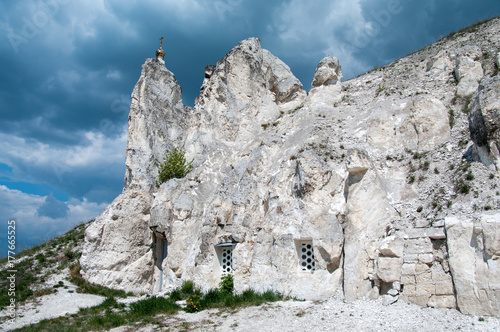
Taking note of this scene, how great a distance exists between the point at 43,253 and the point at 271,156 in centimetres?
1546

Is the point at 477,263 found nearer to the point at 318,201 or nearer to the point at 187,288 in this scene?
the point at 318,201

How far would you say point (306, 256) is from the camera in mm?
13453

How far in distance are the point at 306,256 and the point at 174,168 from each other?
10964mm

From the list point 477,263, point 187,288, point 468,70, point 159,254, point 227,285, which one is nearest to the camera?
point 477,263

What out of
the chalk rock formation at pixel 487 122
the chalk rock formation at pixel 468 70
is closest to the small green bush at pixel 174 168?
the chalk rock formation at pixel 487 122

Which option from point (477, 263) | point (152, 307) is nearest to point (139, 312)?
point (152, 307)

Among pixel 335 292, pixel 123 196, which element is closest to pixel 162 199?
pixel 123 196

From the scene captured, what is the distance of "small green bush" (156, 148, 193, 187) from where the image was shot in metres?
21.5

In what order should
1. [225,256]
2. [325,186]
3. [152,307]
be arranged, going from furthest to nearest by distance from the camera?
1. [225,256]
2. [325,186]
3. [152,307]

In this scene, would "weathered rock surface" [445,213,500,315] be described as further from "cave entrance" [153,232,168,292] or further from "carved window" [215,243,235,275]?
"cave entrance" [153,232,168,292]

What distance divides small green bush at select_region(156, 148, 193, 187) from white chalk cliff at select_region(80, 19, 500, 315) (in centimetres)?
71

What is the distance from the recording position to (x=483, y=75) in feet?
58.2

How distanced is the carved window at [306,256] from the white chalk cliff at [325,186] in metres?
0.04

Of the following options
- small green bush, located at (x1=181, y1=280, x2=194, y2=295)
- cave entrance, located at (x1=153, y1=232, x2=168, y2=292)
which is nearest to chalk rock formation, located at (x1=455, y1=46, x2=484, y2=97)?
small green bush, located at (x1=181, y1=280, x2=194, y2=295)
